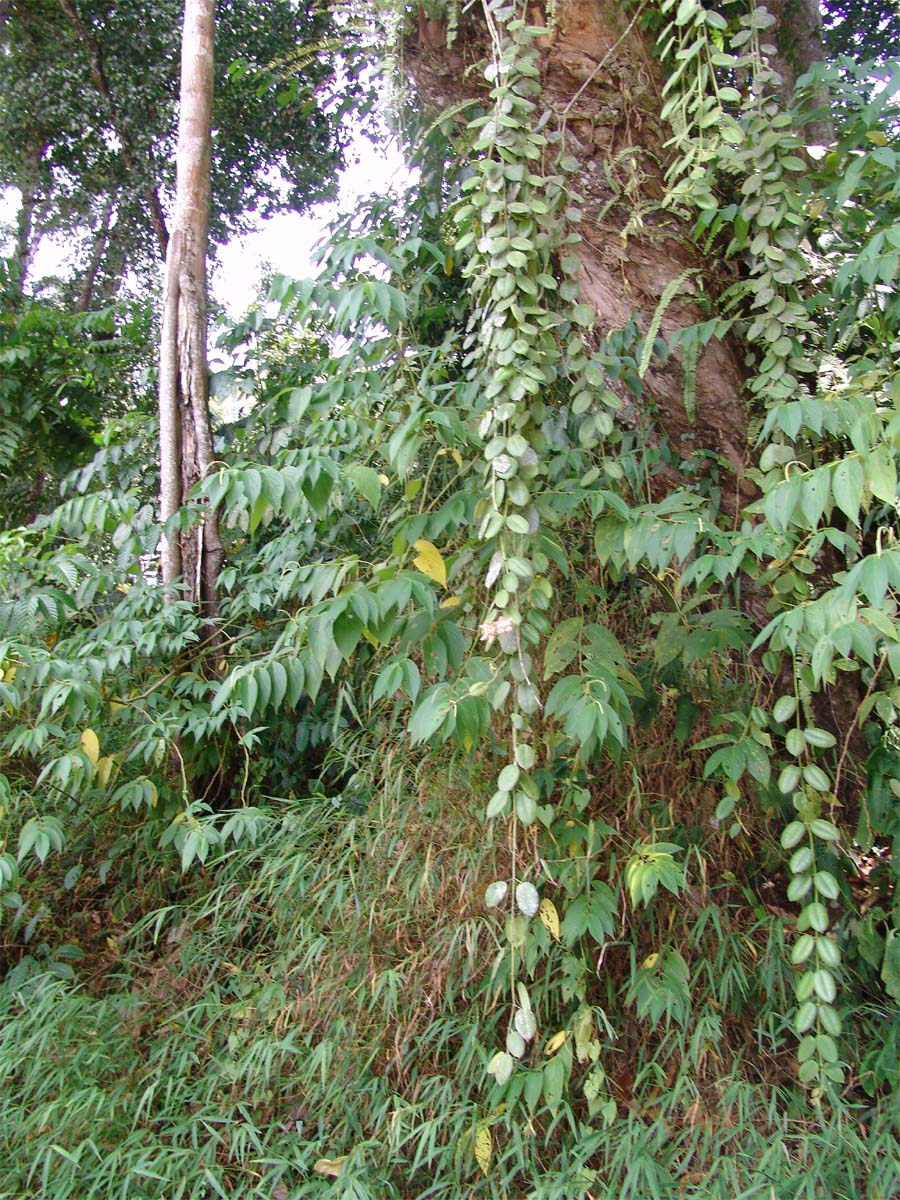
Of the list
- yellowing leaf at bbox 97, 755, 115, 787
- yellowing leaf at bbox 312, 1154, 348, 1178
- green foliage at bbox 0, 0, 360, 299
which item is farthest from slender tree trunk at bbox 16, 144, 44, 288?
yellowing leaf at bbox 312, 1154, 348, 1178

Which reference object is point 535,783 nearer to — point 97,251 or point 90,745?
point 90,745

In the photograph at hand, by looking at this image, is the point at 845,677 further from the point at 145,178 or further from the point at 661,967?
the point at 145,178

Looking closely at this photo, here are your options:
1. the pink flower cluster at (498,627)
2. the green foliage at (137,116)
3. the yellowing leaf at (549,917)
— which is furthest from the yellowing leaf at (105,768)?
the green foliage at (137,116)

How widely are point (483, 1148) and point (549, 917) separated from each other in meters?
0.48

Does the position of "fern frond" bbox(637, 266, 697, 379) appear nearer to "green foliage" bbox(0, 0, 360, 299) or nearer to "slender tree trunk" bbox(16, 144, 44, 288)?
"green foliage" bbox(0, 0, 360, 299)

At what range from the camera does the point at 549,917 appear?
1896mm

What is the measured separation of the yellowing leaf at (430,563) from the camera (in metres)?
1.89

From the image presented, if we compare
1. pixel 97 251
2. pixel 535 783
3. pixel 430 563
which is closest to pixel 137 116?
pixel 97 251

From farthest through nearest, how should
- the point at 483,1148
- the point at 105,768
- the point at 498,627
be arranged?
the point at 105,768, the point at 483,1148, the point at 498,627

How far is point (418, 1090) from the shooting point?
204 centimetres

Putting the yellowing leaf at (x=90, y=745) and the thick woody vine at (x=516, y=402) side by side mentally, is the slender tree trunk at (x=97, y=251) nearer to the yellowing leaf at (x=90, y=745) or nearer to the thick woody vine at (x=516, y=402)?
the yellowing leaf at (x=90, y=745)

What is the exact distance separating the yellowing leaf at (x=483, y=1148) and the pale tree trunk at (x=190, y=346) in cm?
175

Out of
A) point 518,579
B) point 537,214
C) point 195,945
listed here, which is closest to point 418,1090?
point 195,945

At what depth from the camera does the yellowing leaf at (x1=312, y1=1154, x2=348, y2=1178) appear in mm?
1925
